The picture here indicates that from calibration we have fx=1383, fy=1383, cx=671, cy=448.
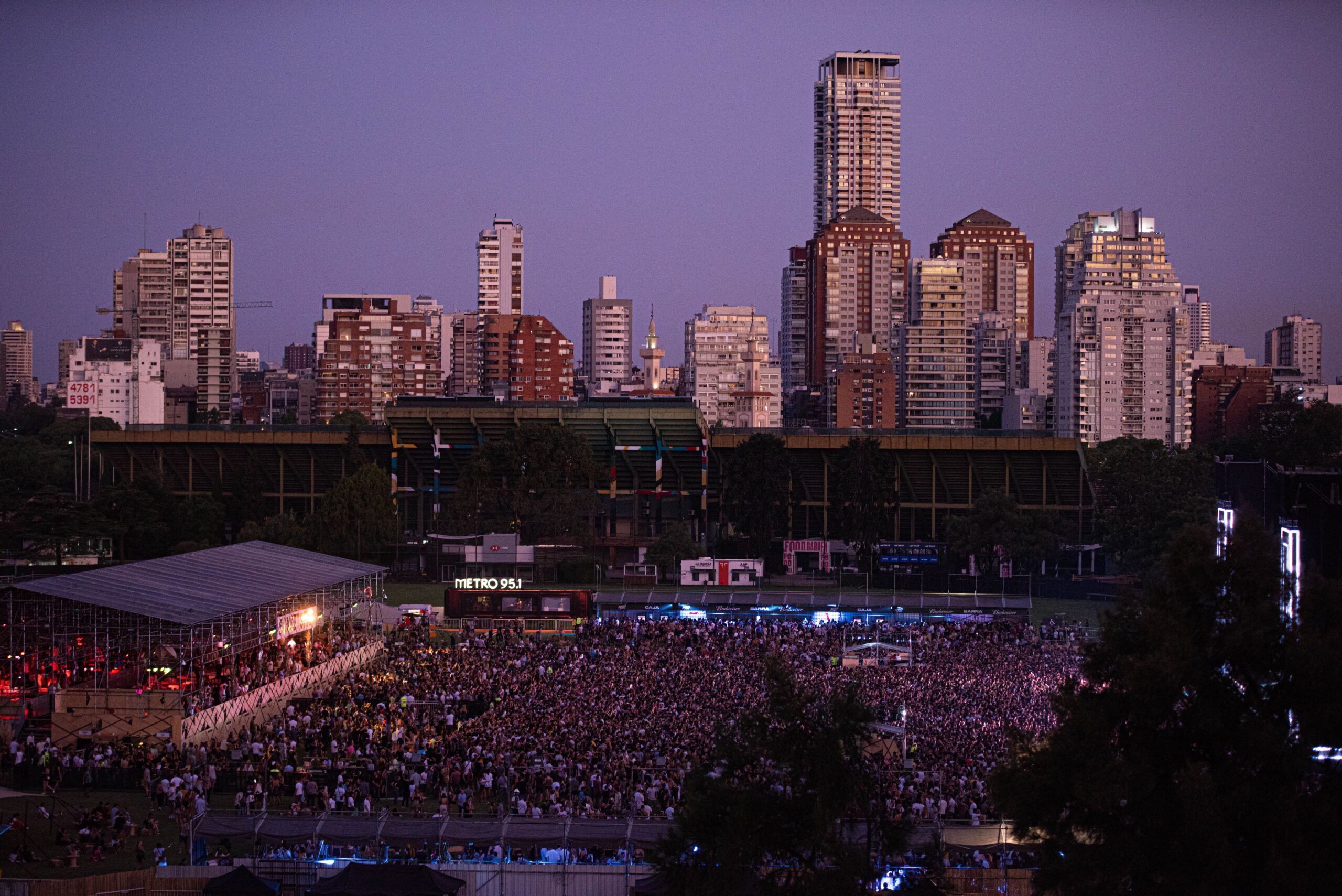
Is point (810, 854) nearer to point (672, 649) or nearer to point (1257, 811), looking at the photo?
point (1257, 811)

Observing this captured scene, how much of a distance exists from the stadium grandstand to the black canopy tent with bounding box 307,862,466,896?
11017mm

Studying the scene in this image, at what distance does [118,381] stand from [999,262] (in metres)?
110

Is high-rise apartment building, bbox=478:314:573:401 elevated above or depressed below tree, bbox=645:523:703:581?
above

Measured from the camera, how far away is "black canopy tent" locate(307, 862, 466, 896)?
17688 mm

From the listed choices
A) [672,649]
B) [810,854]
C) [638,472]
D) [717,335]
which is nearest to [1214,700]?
[810,854]

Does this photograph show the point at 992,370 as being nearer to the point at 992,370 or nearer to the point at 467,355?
the point at 992,370

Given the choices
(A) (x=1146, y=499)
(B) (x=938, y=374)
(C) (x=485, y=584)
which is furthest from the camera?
(B) (x=938, y=374)

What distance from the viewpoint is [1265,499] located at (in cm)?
2427

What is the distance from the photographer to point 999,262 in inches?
7160

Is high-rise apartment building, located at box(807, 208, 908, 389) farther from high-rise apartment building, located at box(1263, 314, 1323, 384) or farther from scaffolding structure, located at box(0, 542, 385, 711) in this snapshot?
scaffolding structure, located at box(0, 542, 385, 711)

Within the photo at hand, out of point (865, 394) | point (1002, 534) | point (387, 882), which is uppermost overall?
point (865, 394)

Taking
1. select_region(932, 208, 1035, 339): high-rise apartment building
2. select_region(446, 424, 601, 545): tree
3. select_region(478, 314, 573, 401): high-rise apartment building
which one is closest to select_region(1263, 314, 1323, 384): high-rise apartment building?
select_region(932, 208, 1035, 339): high-rise apartment building

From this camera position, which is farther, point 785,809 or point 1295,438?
point 1295,438

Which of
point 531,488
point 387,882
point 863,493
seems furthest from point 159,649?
point 863,493
